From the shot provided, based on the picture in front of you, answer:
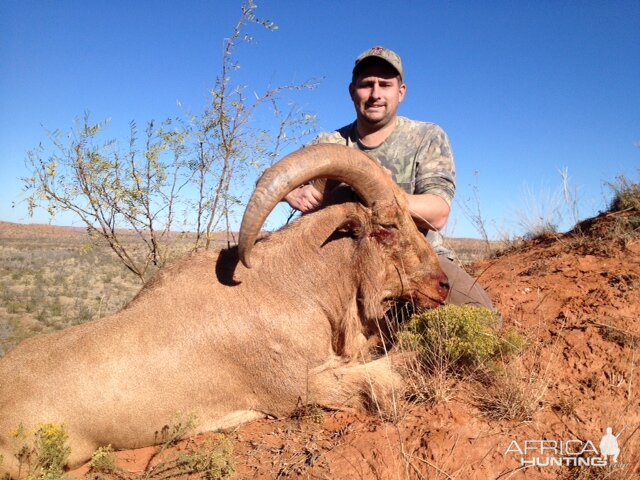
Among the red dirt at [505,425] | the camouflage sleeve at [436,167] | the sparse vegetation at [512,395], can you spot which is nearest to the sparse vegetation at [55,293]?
the camouflage sleeve at [436,167]

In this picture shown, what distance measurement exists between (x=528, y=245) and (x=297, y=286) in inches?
280

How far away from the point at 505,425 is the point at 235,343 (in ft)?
7.45

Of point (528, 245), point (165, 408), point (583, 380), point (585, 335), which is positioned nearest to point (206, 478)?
point (165, 408)

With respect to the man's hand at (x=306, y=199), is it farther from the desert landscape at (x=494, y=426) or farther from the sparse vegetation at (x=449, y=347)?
the desert landscape at (x=494, y=426)

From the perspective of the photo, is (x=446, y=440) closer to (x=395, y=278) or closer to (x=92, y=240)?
(x=395, y=278)

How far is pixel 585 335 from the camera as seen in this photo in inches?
176

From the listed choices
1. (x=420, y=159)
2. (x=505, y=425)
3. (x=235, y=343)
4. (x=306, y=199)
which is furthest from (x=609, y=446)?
(x=420, y=159)

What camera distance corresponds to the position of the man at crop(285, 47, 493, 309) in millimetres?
5605

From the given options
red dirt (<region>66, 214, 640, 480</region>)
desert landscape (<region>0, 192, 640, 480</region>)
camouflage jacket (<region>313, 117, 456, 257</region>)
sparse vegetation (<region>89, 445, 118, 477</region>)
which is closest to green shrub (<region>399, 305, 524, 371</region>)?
desert landscape (<region>0, 192, 640, 480</region>)

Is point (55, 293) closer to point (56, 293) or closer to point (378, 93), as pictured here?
point (56, 293)

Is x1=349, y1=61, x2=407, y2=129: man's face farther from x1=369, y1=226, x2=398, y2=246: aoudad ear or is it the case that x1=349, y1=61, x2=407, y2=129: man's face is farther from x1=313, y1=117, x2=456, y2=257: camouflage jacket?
x1=369, y1=226, x2=398, y2=246: aoudad ear

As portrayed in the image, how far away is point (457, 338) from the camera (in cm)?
407

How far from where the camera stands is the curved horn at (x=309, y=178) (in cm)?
371

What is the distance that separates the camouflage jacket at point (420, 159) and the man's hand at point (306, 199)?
1.15 m
